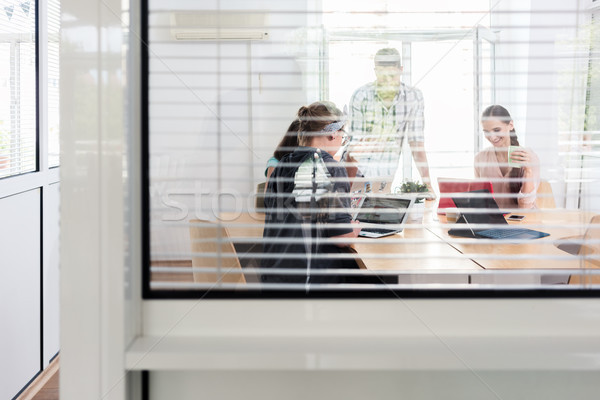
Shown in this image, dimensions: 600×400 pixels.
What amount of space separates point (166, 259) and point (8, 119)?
4.29 feet

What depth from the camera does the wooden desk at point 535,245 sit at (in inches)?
25.1

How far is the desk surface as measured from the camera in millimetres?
638

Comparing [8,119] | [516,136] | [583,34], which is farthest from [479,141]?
[8,119]

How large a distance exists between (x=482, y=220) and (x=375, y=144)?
157 millimetres

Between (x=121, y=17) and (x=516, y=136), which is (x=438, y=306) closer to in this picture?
(x=516, y=136)

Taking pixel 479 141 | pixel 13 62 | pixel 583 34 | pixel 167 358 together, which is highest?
pixel 13 62

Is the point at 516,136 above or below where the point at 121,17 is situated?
below

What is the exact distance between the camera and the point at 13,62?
1673 mm

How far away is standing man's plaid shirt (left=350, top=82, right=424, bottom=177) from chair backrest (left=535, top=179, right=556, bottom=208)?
159 millimetres

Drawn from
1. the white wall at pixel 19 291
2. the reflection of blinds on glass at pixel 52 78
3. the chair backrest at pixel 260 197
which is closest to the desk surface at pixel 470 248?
the chair backrest at pixel 260 197

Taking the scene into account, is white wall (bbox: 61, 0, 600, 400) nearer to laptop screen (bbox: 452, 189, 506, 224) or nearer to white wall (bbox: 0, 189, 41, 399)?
laptop screen (bbox: 452, 189, 506, 224)

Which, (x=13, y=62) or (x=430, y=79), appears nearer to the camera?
(x=430, y=79)

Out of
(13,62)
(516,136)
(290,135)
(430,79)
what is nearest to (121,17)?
(290,135)

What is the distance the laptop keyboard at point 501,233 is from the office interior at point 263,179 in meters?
0.01
